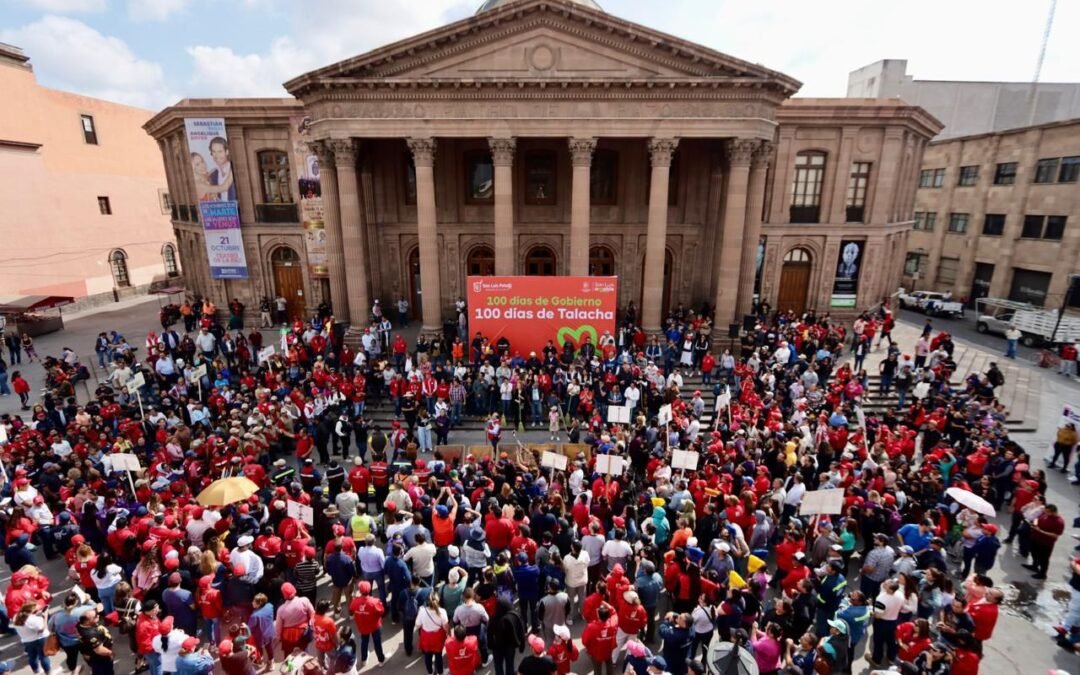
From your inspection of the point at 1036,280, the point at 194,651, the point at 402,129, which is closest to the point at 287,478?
the point at 194,651

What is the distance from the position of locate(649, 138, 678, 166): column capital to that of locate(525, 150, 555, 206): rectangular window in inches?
221

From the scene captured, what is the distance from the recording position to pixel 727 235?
22984 mm

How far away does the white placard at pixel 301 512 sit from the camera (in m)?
9.84

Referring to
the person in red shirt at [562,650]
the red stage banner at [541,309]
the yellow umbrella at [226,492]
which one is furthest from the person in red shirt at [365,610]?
the red stage banner at [541,309]

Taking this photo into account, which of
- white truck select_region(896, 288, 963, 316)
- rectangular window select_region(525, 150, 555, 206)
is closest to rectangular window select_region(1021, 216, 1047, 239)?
white truck select_region(896, 288, 963, 316)

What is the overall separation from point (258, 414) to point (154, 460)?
8.45 ft

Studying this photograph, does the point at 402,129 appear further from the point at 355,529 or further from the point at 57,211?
the point at 57,211

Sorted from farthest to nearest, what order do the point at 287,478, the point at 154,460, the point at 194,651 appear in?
the point at 154,460 < the point at 287,478 < the point at 194,651

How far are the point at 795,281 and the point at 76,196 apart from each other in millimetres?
45990

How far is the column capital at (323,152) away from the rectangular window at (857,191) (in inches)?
979

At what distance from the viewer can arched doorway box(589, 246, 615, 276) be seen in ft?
89.3

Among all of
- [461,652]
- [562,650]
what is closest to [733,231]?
[562,650]

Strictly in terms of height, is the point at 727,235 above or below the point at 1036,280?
above

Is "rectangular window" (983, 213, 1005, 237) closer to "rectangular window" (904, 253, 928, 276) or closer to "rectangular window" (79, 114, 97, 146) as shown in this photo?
"rectangular window" (904, 253, 928, 276)
